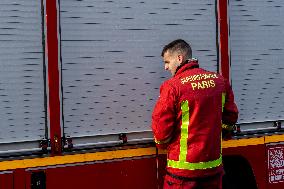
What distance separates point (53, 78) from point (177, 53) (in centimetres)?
103

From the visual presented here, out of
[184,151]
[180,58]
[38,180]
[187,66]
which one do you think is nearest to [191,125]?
[184,151]

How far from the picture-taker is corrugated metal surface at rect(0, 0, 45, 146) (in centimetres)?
359

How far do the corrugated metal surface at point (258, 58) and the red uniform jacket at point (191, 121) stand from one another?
40.5 inches

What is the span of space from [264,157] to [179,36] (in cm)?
151

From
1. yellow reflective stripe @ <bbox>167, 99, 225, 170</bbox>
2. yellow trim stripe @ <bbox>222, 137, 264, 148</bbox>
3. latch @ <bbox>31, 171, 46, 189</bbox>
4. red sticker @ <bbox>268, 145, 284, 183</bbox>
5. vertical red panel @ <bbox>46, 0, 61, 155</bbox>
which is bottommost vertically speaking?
red sticker @ <bbox>268, 145, 284, 183</bbox>

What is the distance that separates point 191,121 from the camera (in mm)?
3549

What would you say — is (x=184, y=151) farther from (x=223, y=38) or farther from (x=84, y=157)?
(x=223, y=38)

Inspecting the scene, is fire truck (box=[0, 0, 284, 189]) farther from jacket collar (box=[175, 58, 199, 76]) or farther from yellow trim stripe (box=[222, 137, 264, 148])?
jacket collar (box=[175, 58, 199, 76])

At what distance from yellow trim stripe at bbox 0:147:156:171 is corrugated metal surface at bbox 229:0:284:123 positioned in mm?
1178

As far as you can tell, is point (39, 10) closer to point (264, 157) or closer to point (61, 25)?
point (61, 25)

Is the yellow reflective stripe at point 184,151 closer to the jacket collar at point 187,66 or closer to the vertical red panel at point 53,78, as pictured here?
the jacket collar at point 187,66

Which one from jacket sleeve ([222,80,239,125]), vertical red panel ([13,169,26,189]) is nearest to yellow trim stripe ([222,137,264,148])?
→ jacket sleeve ([222,80,239,125])

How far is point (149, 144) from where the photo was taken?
13.6ft

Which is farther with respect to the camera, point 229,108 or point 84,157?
point 229,108
